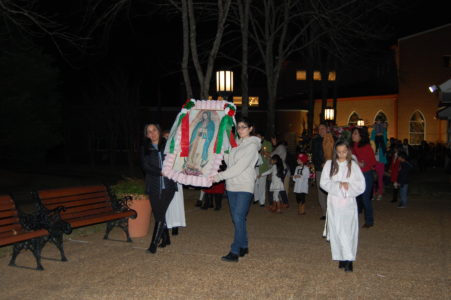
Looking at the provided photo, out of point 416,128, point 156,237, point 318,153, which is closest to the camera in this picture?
point 156,237

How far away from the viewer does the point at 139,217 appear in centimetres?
970

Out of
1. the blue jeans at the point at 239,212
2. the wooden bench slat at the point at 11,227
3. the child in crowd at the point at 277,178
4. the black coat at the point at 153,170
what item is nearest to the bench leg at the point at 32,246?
the wooden bench slat at the point at 11,227

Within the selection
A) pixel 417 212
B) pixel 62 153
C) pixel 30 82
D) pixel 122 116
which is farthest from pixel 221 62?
pixel 417 212

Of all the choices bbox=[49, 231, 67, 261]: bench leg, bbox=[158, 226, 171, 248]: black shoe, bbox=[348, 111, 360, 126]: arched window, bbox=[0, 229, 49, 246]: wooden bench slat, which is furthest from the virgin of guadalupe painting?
bbox=[348, 111, 360, 126]: arched window

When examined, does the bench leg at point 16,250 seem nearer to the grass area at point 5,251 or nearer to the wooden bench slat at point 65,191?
the grass area at point 5,251

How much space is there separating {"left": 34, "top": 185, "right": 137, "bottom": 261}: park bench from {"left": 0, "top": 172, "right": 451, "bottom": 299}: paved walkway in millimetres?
408

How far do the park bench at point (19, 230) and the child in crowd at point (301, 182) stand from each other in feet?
21.2

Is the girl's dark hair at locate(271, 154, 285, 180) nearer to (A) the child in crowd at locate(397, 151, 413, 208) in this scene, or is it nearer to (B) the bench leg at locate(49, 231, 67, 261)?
(A) the child in crowd at locate(397, 151, 413, 208)

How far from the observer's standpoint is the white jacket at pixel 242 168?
7.85 meters

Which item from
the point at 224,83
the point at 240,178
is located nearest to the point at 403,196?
the point at 224,83

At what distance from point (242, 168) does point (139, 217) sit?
274 cm

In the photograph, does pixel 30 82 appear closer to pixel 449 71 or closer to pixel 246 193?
pixel 246 193

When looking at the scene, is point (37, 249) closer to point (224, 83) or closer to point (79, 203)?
point (79, 203)

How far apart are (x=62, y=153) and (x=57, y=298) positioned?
40.2m
